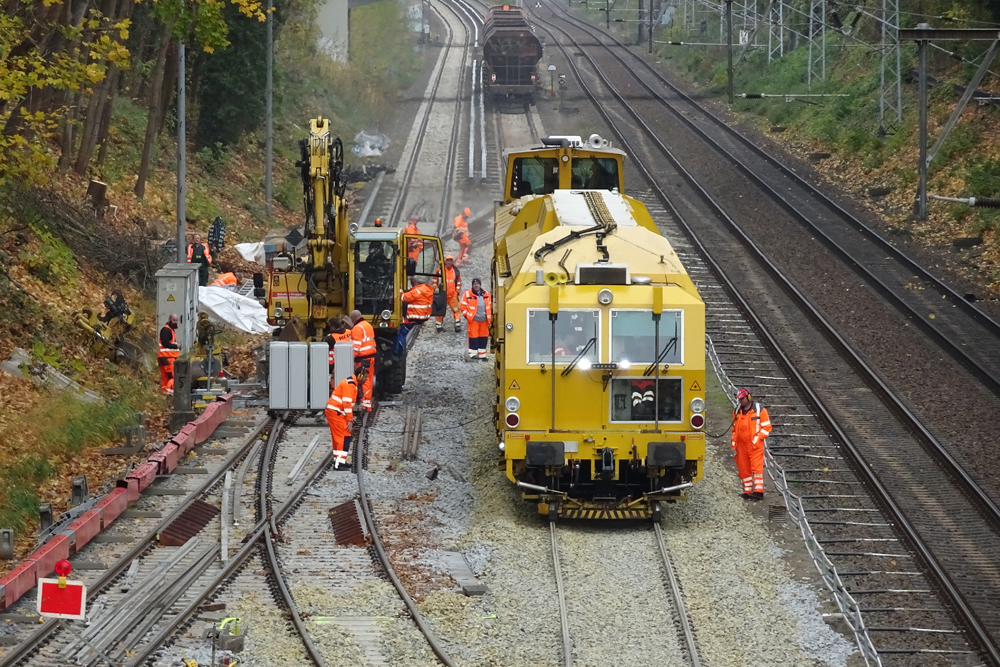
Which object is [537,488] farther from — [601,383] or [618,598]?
[618,598]

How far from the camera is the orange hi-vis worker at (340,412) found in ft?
54.8

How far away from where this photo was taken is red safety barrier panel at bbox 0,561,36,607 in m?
12.1

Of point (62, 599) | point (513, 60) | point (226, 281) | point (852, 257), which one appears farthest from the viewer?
point (513, 60)

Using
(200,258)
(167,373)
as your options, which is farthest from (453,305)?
(167,373)

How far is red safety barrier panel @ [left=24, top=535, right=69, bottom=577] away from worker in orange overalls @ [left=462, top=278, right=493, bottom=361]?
10.3 meters

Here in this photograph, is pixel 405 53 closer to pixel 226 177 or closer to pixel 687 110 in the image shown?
pixel 687 110

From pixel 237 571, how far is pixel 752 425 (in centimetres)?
635

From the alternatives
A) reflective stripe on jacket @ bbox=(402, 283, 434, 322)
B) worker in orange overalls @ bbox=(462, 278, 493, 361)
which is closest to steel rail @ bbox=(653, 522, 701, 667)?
reflective stripe on jacket @ bbox=(402, 283, 434, 322)

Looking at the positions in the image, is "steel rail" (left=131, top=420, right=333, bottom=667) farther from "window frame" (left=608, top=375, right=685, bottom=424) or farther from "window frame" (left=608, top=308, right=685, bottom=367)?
"window frame" (left=608, top=308, right=685, bottom=367)

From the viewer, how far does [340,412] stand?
1670 centimetres

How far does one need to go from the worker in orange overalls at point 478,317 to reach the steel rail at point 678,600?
27.3 feet

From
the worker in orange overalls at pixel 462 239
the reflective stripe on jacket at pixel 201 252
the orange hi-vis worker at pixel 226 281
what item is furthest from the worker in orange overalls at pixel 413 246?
the worker in orange overalls at pixel 462 239

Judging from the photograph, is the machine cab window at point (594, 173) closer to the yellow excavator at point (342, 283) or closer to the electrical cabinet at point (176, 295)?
the yellow excavator at point (342, 283)

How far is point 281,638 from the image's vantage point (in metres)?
11.7
